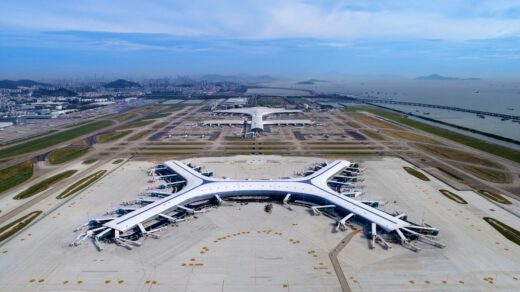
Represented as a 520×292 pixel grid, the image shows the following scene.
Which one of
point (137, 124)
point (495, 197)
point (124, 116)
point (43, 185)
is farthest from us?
point (124, 116)

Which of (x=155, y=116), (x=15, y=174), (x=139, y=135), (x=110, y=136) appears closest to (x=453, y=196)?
(x=15, y=174)

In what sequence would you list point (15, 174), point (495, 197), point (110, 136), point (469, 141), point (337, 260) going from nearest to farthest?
point (337, 260), point (495, 197), point (15, 174), point (469, 141), point (110, 136)

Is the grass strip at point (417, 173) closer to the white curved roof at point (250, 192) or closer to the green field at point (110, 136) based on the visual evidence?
the white curved roof at point (250, 192)

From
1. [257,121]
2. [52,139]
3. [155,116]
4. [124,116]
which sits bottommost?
[52,139]

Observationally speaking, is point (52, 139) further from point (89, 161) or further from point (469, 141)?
point (469, 141)

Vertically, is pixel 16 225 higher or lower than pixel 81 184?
lower

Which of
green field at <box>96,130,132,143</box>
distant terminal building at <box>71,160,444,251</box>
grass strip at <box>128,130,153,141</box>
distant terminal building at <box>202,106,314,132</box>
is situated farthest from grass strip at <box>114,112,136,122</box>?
distant terminal building at <box>71,160,444,251</box>

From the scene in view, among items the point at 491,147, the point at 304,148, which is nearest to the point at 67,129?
the point at 304,148
